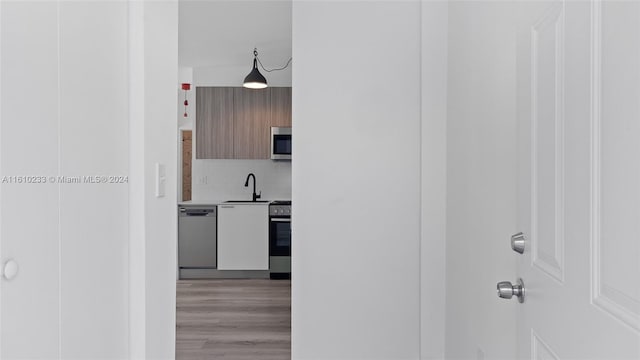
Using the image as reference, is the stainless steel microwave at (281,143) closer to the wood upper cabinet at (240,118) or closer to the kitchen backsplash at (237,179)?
the wood upper cabinet at (240,118)

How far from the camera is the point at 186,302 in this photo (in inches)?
177

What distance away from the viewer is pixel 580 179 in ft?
2.64

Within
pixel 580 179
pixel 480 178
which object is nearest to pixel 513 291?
pixel 580 179

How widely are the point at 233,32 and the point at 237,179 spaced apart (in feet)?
6.77

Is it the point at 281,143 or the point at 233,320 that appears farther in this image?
the point at 281,143

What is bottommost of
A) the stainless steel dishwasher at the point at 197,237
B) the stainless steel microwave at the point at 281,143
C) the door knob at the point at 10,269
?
the stainless steel dishwasher at the point at 197,237

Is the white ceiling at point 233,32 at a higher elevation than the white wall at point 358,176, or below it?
higher

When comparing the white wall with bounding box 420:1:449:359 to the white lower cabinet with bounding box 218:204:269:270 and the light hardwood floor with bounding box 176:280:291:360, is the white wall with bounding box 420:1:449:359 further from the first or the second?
the white lower cabinet with bounding box 218:204:269:270

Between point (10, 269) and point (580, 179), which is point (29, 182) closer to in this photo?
point (10, 269)

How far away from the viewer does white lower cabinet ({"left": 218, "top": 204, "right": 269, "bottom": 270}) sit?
18.2ft

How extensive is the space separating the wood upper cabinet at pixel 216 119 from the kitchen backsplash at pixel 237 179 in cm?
33

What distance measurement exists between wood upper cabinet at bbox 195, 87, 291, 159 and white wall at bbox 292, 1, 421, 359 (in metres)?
3.33

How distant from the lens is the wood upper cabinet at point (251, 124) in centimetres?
585

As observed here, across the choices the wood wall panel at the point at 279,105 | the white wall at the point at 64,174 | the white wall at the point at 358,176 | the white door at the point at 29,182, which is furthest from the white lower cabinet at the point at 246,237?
the white door at the point at 29,182
